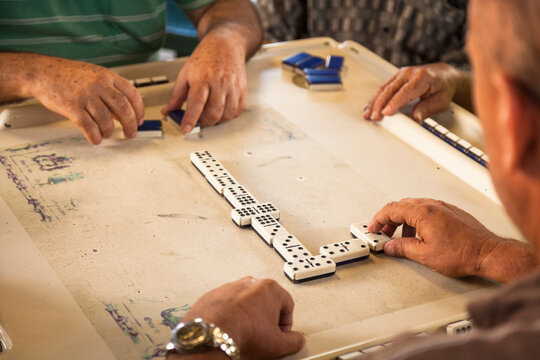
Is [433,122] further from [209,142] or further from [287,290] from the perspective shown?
[287,290]

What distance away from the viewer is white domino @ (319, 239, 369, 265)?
1.45m

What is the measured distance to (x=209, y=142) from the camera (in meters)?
1.91

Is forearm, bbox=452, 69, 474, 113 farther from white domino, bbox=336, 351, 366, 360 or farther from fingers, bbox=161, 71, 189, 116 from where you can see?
white domino, bbox=336, 351, 366, 360

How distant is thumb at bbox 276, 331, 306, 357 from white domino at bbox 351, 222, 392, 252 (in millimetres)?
355

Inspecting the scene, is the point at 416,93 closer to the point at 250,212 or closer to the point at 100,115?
the point at 250,212

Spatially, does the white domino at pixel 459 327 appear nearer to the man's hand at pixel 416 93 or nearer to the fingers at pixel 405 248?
the fingers at pixel 405 248

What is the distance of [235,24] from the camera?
235 cm

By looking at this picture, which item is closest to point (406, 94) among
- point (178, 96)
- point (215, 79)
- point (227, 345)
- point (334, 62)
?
point (334, 62)

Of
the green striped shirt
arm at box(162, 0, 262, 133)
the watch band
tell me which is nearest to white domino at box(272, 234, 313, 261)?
the watch band

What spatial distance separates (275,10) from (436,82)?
126 cm

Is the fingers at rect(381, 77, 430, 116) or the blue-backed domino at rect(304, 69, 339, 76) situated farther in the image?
the blue-backed domino at rect(304, 69, 339, 76)

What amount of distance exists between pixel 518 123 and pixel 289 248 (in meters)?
0.77

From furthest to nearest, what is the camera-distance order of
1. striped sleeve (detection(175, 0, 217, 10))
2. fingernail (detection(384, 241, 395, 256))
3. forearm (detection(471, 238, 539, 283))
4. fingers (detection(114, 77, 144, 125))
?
striped sleeve (detection(175, 0, 217, 10)), fingers (detection(114, 77, 144, 125)), fingernail (detection(384, 241, 395, 256)), forearm (detection(471, 238, 539, 283))

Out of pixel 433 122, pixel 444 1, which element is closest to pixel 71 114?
pixel 433 122
